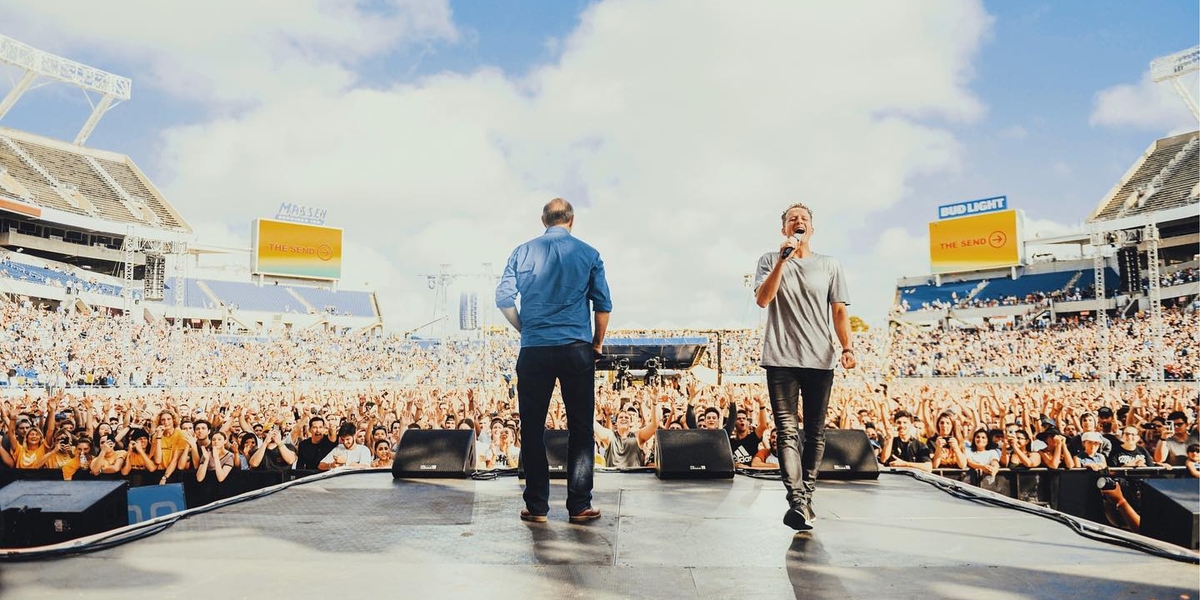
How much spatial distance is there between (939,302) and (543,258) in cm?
4762

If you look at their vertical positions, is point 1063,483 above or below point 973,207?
below

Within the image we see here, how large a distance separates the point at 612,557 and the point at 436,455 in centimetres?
241

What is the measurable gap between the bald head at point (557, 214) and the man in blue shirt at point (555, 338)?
0.04m

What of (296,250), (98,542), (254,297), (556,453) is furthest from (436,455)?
(296,250)

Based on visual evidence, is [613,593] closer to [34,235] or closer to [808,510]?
[808,510]

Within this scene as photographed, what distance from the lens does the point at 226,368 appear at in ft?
99.5

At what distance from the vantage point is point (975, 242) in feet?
150

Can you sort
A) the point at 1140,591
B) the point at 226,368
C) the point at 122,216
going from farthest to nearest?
1. the point at 122,216
2. the point at 226,368
3. the point at 1140,591

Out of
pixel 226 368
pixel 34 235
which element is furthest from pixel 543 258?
pixel 34 235

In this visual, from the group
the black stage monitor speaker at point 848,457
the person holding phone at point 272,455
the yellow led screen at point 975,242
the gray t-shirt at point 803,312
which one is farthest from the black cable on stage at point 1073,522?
the yellow led screen at point 975,242

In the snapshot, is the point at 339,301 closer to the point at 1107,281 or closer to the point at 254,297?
the point at 254,297

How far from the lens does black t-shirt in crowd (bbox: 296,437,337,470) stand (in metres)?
6.71

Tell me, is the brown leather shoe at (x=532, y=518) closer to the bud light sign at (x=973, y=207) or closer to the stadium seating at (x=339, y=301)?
the bud light sign at (x=973, y=207)

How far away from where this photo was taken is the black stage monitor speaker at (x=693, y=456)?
15.0 ft
